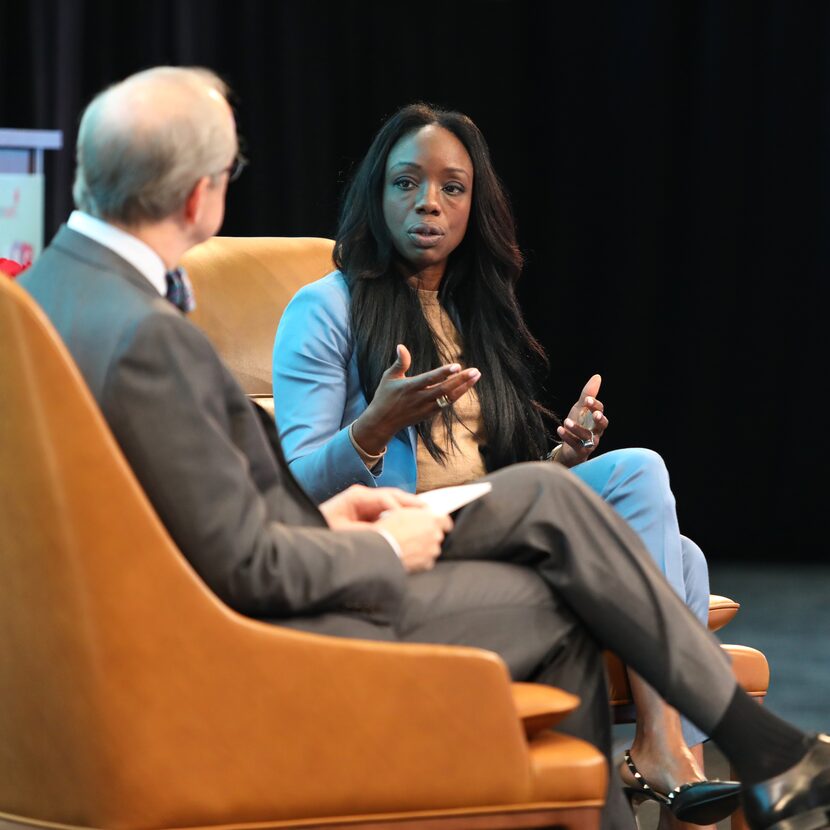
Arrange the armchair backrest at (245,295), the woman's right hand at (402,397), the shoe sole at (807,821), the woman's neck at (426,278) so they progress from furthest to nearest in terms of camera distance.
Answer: the armchair backrest at (245,295) < the woman's neck at (426,278) < the woman's right hand at (402,397) < the shoe sole at (807,821)

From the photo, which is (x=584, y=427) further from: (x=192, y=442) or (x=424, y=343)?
(x=192, y=442)

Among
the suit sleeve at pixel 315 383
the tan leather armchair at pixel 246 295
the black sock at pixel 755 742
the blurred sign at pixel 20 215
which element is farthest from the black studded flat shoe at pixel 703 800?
the blurred sign at pixel 20 215

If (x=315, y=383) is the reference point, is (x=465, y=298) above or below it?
above

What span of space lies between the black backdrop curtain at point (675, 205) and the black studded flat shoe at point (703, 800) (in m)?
3.56

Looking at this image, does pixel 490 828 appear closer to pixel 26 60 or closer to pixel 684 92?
pixel 26 60

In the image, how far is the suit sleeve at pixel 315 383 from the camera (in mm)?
2516

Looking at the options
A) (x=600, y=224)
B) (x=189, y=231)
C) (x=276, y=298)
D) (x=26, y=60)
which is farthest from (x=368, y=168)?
Answer: (x=600, y=224)

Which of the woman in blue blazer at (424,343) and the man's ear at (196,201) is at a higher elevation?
the man's ear at (196,201)

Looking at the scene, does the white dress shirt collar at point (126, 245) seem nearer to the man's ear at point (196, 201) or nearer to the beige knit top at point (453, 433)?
the man's ear at point (196, 201)

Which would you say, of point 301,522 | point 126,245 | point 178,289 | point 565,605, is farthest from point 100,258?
point 565,605

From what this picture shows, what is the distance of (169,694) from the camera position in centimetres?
152

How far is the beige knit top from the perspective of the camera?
265cm

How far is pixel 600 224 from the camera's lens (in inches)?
224

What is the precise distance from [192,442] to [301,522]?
31 cm
